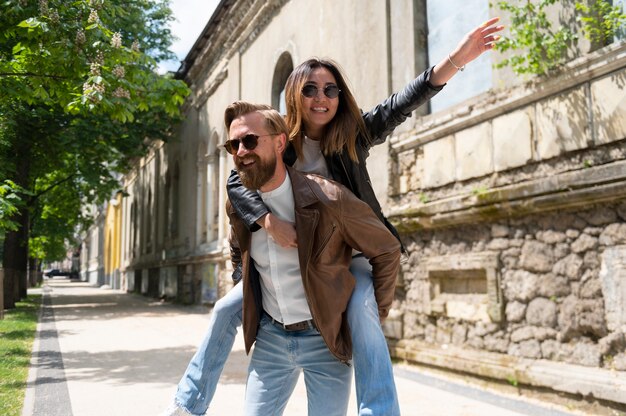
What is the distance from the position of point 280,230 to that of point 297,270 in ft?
0.60

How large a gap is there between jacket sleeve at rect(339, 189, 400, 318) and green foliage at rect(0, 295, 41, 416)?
4.10m

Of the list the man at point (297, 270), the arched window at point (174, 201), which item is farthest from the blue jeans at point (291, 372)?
the arched window at point (174, 201)

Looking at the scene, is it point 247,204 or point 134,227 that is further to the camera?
point 134,227

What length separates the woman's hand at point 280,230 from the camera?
196cm

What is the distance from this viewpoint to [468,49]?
2.14m

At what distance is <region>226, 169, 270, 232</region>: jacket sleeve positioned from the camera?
1.99 metres

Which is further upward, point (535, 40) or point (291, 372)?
point (535, 40)

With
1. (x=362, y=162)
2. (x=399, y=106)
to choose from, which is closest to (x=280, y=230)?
(x=362, y=162)

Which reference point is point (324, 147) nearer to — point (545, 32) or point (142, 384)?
point (545, 32)

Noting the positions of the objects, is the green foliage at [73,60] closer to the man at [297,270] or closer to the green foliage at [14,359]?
the green foliage at [14,359]

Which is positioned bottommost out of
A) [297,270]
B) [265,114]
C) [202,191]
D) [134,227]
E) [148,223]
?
[297,270]

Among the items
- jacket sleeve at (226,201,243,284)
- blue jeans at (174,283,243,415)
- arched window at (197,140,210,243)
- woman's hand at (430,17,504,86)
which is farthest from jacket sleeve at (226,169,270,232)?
arched window at (197,140,210,243)

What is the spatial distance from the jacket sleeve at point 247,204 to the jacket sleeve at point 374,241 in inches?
11.1

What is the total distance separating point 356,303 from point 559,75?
464 centimetres
